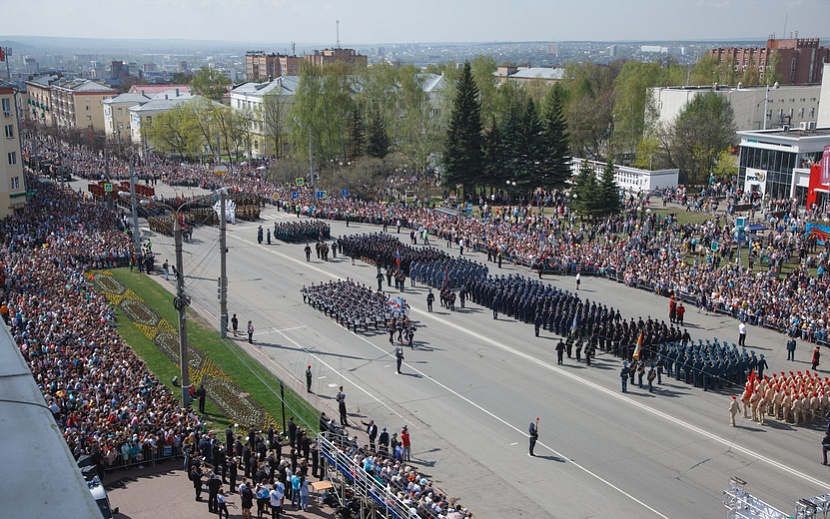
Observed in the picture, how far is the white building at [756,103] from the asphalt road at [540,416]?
1758 inches

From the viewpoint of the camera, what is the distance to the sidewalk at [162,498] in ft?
54.3

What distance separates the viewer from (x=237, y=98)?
319 ft

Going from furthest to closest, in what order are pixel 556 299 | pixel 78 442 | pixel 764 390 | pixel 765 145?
pixel 765 145
pixel 556 299
pixel 764 390
pixel 78 442

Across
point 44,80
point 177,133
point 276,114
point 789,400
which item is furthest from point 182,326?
point 44,80

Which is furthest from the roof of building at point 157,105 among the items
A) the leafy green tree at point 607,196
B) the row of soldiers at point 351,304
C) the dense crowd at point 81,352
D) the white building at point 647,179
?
the row of soldiers at point 351,304

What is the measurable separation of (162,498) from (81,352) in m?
8.37

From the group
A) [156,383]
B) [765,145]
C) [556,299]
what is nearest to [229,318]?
[156,383]

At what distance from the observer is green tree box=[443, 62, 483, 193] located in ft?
195

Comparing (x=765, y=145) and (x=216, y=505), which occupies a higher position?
(x=765, y=145)

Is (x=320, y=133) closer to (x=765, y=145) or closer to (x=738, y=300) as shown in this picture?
(x=765, y=145)

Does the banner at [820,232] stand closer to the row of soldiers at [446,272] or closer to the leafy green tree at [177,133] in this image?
the row of soldiers at [446,272]

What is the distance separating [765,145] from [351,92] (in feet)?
137

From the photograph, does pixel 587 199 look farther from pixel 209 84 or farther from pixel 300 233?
pixel 209 84

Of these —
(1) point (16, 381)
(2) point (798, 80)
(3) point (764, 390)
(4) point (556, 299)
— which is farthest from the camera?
(2) point (798, 80)
